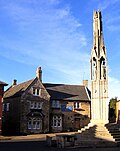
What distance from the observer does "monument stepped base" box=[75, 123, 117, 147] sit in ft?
68.6

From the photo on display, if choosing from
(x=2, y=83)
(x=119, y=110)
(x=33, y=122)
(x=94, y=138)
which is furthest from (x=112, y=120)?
(x=94, y=138)

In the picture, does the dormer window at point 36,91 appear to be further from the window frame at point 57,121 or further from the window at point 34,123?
the window frame at point 57,121

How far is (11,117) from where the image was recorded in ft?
144

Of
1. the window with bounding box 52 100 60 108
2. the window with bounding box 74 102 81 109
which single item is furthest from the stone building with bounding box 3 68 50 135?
the window with bounding box 74 102 81 109

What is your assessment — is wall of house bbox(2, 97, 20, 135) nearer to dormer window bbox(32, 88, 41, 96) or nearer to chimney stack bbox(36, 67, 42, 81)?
dormer window bbox(32, 88, 41, 96)

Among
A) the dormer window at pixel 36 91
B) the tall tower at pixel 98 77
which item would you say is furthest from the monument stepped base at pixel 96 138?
the dormer window at pixel 36 91

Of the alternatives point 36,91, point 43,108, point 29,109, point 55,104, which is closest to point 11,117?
point 29,109

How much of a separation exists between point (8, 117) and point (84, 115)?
42.3ft

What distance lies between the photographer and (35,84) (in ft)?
140

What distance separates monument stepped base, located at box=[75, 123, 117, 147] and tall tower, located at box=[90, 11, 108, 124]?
0.90 metres

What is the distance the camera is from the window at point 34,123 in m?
41.3

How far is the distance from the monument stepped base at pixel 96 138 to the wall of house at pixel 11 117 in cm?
Answer: 2136

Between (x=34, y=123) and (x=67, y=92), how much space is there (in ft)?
30.2

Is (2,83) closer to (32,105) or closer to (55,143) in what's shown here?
(32,105)
